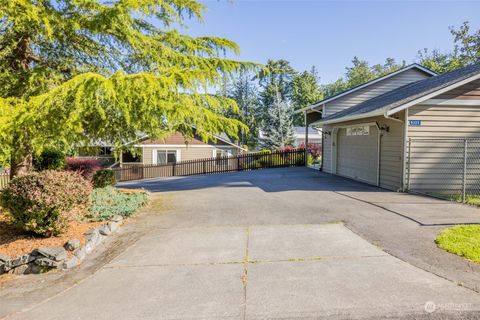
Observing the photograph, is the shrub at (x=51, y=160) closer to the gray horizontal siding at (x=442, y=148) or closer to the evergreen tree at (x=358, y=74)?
the gray horizontal siding at (x=442, y=148)

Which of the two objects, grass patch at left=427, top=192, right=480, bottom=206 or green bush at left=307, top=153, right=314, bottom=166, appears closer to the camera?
grass patch at left=427, top=192, right=480, bottom=206

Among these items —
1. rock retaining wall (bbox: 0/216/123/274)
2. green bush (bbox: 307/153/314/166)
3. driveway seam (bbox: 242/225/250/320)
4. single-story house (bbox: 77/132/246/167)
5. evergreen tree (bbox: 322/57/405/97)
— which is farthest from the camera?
evergreen tree (bbox: 322/57/405/97)

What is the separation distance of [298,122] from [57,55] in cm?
4863

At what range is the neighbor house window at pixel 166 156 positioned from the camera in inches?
956

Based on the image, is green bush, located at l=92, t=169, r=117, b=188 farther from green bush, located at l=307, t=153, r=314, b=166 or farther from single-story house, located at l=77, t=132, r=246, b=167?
green bush, located at l=307, t=153, r=314, b=166

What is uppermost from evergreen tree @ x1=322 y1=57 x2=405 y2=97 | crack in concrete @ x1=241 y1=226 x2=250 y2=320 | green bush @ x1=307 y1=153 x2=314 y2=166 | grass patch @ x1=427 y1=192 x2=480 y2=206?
evergreen tree @ x1=322 y1=57 x2=405 y2=97

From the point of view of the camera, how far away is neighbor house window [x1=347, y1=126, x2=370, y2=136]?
40.3 feet

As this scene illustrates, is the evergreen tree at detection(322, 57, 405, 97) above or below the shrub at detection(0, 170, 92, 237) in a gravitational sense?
above

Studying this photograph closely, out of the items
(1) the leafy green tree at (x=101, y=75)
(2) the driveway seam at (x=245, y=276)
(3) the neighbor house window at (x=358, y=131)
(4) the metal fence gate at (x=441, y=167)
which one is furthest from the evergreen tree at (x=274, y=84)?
(2) the driveway seam at (x=245, y=276)

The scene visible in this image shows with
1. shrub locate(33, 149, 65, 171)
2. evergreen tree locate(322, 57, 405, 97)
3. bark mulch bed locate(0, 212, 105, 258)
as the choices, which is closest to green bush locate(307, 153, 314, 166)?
shrub locate(33, 149, 65, 171)

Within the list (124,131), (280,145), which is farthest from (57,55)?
(280,145)

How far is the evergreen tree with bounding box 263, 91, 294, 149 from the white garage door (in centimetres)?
1754

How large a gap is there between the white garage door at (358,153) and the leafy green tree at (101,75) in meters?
6.64

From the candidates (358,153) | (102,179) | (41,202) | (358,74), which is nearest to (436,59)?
(358,74)
